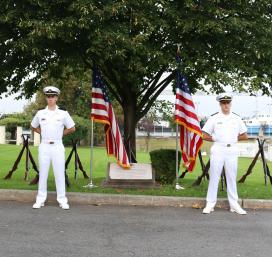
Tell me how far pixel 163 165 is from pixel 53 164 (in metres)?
3.46

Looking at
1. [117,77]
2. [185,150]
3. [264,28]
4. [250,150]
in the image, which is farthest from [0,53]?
[250,150]

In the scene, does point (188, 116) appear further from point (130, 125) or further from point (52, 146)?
point (52, 146)

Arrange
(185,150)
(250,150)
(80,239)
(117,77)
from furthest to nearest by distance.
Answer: (250,150) → (117,77) → (185,150) → (80,239)

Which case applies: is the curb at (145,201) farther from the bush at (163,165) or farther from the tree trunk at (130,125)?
the tree trunk at (130,125)

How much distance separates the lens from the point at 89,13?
925 cm

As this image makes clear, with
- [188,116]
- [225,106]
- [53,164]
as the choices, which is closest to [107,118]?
[188,116]

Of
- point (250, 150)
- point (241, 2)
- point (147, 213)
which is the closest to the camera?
point (147, 213)

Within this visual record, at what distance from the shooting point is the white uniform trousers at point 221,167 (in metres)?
8.89

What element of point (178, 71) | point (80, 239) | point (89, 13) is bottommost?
point (80, 239)

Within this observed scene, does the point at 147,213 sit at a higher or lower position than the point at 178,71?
lower

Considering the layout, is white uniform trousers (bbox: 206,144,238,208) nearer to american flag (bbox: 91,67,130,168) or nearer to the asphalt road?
the asphalt road

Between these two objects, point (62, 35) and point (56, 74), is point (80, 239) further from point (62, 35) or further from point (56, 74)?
point (56, 74)

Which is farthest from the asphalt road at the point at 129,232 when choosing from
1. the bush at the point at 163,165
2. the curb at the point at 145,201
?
the bush at the point at 163,165

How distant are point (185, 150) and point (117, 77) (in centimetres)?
285
